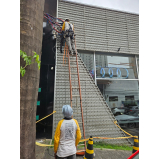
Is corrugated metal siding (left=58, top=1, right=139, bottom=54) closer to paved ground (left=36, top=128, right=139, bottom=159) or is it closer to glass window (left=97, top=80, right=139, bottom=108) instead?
glass window (left=97, top=80, right=139, bottom=108)

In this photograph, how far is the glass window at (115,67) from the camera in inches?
236

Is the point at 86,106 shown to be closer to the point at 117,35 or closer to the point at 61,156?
the point at 61,156

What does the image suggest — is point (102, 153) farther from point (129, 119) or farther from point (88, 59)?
point (88, 59)

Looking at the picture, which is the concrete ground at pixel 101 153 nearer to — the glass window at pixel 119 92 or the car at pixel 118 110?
the car at pixel 118 110

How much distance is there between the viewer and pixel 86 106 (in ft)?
16.1

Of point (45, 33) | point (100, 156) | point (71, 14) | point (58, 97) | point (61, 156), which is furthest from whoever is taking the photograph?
point (71, 14)

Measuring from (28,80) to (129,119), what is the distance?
550cm

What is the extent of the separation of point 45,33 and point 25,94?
4.57 metres

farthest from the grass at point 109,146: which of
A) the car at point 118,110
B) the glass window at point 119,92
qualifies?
the glass window at point 119,92

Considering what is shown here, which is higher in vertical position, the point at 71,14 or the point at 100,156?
the point at 71,14

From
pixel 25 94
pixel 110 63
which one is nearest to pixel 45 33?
pixel 110 63

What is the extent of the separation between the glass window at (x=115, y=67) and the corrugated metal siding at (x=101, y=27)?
45 centimetres

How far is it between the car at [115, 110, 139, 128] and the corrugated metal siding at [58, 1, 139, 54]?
11.3ft

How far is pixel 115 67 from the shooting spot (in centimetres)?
625
